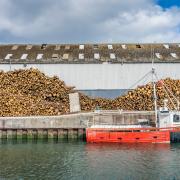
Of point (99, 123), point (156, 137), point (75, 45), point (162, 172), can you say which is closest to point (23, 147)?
point (99, 123)

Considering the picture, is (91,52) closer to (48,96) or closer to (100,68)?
(100,68)

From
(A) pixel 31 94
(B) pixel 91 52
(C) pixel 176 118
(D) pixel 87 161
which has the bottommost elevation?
(D) pixel 87 161

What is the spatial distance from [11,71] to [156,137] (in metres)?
21.1

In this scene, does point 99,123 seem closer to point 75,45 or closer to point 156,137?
point 156,137

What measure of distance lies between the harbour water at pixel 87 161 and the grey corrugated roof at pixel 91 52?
16.1 m

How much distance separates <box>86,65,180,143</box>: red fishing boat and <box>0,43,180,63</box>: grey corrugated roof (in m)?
14.6

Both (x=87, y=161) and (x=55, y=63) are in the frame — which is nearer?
(x=87, y=161)

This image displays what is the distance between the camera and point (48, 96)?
170ft

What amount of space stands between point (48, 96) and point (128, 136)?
508 inches

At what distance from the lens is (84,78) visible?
55875mm

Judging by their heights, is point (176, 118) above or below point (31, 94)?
below

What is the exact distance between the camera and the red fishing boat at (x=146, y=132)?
42.4m

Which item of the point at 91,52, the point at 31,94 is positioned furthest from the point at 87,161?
the point at 91,52

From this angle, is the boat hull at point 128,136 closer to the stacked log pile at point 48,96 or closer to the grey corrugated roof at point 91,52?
the stacked log pile at point 48,96
